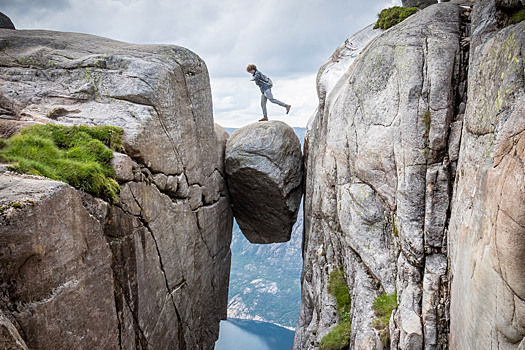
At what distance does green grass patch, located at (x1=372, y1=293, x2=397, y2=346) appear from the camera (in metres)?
8.83

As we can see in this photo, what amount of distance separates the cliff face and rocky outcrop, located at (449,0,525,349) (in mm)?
23

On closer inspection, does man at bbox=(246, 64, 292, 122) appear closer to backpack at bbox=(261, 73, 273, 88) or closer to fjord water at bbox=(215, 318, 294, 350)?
backpack at bbox=(261, 73, 273, 88)

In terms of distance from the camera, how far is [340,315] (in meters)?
11.4

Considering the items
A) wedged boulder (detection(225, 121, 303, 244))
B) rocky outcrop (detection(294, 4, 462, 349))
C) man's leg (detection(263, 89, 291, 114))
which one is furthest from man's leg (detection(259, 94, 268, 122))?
rocky outcrop (detection(294, 4, 462, 349))

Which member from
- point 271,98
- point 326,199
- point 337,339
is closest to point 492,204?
point 337,339

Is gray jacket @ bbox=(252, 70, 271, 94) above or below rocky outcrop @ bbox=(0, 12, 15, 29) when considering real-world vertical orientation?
below

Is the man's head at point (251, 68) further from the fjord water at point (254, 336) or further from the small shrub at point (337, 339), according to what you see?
the fjord water at point (254, 336)

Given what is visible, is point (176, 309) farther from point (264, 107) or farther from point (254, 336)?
point (254, 336)

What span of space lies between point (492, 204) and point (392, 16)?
34.1 feet

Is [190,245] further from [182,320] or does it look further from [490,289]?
[490,289]

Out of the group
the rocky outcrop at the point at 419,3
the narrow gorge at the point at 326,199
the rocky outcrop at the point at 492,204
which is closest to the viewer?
the rocky outcrop at the point at 492,204

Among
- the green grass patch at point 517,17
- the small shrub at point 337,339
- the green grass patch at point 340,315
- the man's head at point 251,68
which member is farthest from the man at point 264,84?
the green grass patch at point 517,17

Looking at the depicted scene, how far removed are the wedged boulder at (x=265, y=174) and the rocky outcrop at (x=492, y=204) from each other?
977 cm

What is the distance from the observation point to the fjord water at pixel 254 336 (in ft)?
140
